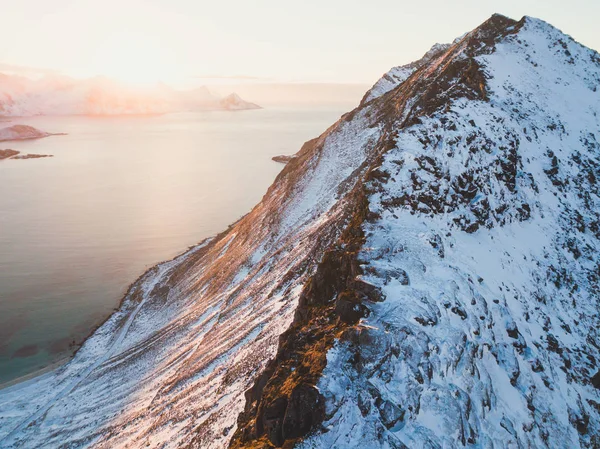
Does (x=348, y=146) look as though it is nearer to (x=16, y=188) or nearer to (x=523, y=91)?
(x=523, y=91)

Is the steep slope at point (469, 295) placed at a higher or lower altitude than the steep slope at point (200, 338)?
higher

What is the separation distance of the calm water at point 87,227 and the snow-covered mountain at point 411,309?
8.80 meters

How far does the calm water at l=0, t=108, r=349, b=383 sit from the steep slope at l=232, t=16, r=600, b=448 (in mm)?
50403

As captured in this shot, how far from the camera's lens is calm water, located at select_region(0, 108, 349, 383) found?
61094mm

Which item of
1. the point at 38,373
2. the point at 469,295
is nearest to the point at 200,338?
the point at 38,373

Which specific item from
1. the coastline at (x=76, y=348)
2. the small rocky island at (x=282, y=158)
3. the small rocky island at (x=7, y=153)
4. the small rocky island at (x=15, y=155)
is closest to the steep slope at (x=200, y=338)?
the coastline at (x=76, y=348)

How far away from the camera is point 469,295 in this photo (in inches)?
943

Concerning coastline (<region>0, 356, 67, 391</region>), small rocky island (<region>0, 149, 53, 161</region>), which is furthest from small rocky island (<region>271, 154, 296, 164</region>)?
coastline (<region>0, 356, 67, 391</region>)

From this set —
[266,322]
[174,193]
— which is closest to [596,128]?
[266,322]

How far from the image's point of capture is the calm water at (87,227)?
200ft

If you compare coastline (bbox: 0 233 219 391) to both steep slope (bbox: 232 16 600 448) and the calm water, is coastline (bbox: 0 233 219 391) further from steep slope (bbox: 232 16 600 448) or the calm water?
steep slope (bbox: 232 16 600 448)

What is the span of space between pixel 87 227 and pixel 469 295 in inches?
3813

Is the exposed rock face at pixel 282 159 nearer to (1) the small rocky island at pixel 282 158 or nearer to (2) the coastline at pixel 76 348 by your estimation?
(1) the small rocky island at pixel 282 158

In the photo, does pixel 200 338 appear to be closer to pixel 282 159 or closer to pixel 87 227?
pixel 87 227
